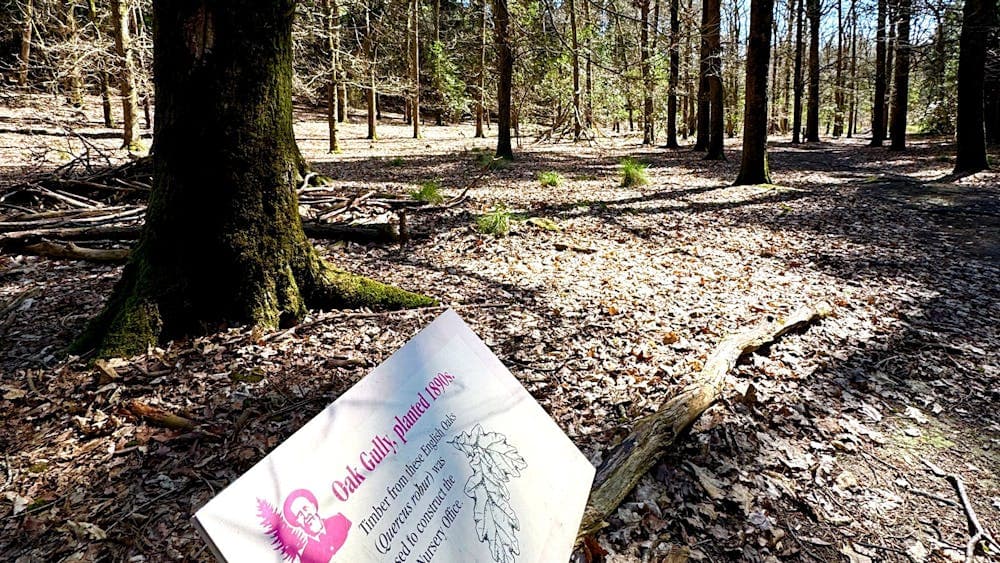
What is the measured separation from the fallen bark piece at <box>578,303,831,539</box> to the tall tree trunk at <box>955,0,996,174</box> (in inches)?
468

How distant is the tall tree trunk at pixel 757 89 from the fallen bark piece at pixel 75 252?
10.2m

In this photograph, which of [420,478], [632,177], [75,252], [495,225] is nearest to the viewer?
[420,478]

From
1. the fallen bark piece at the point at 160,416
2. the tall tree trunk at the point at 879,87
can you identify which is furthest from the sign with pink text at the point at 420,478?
the tall tree trunk at the point at 879,87

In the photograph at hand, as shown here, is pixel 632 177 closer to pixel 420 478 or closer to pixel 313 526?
pixel 420 478

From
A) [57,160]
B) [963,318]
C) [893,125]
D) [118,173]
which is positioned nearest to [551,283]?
[963,318]

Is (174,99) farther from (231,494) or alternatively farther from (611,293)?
(611,293)

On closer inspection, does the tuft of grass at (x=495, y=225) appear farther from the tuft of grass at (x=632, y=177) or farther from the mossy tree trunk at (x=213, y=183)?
the tuft of grass at (x=632, y=177)

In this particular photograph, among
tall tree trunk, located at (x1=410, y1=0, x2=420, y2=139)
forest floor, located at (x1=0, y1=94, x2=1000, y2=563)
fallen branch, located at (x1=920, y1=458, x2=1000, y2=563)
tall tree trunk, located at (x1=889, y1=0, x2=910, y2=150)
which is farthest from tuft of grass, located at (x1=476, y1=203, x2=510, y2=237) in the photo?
tall tree trunk, located at (x1=889, y1=0, x2=910, y2=150)

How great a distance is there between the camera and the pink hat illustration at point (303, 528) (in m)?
1.23

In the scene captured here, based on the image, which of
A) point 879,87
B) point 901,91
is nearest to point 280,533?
point 901,91

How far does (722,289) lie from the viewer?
496 cm

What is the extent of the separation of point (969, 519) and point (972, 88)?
13.2 metres

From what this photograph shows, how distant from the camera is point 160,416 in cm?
264

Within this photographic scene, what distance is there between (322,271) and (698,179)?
34.0ft
